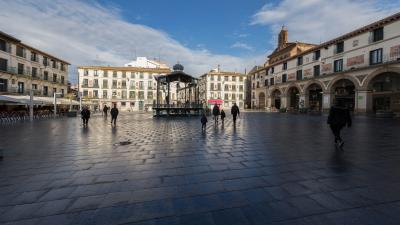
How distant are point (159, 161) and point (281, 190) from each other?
287 cm

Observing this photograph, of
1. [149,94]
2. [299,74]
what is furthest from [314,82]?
[149,94]

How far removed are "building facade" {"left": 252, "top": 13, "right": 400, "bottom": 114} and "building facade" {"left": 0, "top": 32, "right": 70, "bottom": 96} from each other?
38.0 metres

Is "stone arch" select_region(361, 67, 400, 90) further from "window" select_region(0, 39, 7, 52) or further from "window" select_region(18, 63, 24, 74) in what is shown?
"window" select_region(18, 63, 24, 74)

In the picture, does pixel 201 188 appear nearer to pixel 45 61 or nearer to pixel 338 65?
pixel 338 65

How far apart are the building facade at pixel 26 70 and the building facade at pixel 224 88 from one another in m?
38.5

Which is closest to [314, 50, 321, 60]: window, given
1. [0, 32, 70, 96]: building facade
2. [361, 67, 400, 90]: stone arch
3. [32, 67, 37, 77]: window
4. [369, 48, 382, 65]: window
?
[369, 48, 382, 65]: window

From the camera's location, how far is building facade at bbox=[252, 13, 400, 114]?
22.8 m

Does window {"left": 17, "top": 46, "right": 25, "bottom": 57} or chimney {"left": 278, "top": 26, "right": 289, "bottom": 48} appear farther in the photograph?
chimney {"left": 278, "top": 26, "right": 289, "bottom": 48}

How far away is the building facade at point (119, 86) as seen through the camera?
56.6 meters

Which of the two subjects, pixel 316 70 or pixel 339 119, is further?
pixel 316 70

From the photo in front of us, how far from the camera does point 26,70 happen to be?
34.0 metres

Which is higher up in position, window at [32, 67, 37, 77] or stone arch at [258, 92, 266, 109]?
window at [32, 67, 37, 77]

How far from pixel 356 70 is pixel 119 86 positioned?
5221cm

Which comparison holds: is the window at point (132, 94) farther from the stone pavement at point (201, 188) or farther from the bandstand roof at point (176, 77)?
the stone pavement at point (201, 188)
